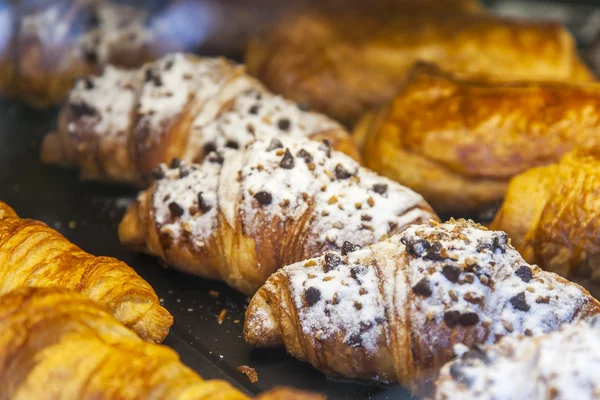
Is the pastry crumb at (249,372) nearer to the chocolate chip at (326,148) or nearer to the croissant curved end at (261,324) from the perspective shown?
the croissant curved end at (261,324)

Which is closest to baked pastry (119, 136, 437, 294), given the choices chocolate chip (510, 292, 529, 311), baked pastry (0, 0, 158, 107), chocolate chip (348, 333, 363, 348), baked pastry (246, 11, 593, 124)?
chocolate chip (348, 333, 363, 348)

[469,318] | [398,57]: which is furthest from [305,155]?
[398,57]

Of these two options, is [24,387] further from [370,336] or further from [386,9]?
[386,9]

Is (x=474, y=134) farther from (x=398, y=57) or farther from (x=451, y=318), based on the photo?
(x=451, y=318)

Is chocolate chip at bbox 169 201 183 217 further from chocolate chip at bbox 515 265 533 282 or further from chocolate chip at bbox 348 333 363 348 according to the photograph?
chocolate chip at bbox 515 265 533 282

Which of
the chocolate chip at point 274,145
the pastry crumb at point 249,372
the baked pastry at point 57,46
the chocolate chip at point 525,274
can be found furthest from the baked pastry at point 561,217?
the baked pastry at point 57,46

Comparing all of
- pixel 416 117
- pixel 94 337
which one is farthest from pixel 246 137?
pixel 94 337
